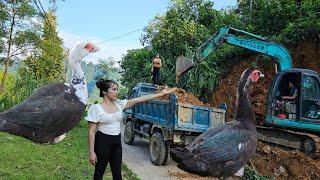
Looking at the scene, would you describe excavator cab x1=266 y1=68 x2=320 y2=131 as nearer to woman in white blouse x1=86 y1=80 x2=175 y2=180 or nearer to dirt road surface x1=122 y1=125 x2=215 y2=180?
dirt road surface x1=122 y1=125 x2=215 y2=180

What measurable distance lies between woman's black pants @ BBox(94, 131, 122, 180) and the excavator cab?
656 cm

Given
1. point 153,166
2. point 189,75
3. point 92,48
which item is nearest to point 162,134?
point 153,166

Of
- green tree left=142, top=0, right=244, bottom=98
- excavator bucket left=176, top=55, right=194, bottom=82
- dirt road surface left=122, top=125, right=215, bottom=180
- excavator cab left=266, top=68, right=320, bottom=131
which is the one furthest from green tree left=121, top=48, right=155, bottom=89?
excavator cab left=266, top=68, right=320, bottom=131

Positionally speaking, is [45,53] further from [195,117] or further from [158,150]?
[195,117]

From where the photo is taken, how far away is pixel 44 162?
889 centimetres

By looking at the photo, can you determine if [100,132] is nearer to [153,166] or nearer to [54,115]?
[54,115]

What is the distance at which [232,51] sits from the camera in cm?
1906

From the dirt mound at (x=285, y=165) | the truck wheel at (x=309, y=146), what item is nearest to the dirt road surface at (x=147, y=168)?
the dirt mound at (x=285, y=165)

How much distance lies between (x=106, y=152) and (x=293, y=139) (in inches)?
282

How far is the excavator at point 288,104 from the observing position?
1111 cm

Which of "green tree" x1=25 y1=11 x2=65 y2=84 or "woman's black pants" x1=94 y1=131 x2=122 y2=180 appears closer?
"woman's black pants" x1=94 y1=131 x2=122 y2=180

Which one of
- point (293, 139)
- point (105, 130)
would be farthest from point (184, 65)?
point (105, 130)

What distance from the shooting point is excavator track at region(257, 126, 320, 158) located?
10.9 m

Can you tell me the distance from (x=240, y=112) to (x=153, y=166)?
15.8ft
